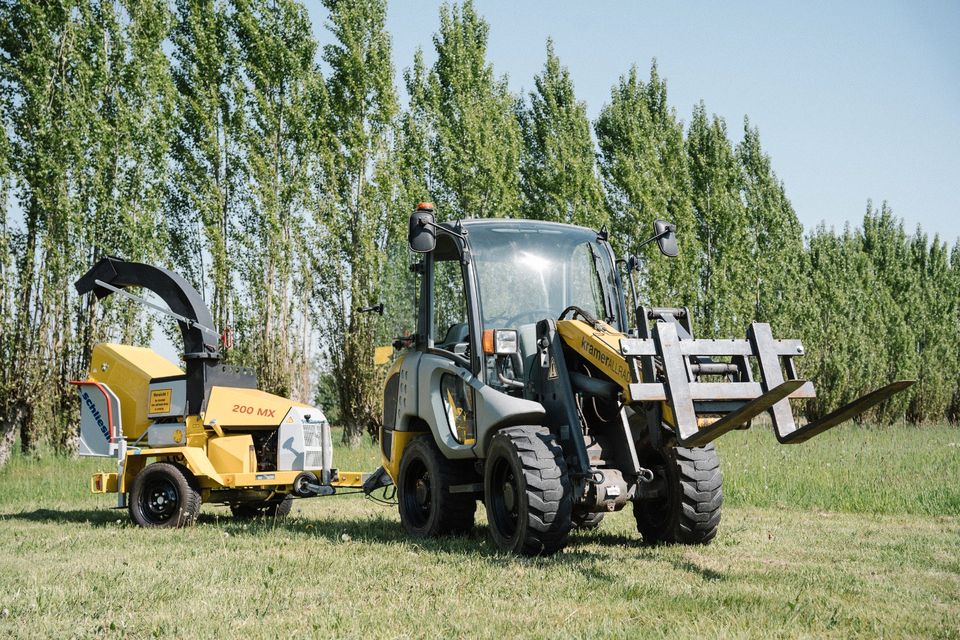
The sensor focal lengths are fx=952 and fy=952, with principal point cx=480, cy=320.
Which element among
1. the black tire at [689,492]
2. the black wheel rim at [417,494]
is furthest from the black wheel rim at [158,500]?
the black tire at [689,492]

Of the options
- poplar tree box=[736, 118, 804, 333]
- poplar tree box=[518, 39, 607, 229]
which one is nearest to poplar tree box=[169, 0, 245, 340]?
poplar tree box=[518, 39, 607, 229]

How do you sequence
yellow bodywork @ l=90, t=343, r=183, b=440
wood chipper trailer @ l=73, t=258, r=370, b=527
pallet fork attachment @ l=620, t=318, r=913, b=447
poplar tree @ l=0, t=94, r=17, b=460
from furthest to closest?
poplar tree @ l=0, t=94, r=17, b=460 → yellow bodywork @ l=90, t=343, r=183, b=440 → wood chipper trailer @ l=73, t=258, r=370, b=527 → pallet fork attachment @ l=620, t=318, r=913, b=447

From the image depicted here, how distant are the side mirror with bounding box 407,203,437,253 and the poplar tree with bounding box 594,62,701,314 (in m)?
18.0

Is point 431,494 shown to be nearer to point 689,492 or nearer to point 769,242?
point 689,492

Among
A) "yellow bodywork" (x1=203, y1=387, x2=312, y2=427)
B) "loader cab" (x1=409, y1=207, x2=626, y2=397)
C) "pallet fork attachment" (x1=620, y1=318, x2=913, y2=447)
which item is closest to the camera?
"pallet fork attachment" (x1=620, y1=318, x2=913, y2=447)

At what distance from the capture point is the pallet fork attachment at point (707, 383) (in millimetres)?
5762

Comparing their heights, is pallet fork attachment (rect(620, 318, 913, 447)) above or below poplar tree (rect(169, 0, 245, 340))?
below

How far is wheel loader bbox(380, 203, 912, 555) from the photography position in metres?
6.09

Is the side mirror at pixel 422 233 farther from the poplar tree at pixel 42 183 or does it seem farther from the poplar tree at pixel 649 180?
the poplar tree at pixel 649 180

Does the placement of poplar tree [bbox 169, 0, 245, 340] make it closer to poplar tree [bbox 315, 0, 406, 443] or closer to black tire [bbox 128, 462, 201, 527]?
poplar tree [bbox 315, 0, 406, 443]

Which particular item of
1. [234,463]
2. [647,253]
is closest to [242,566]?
[234,463]

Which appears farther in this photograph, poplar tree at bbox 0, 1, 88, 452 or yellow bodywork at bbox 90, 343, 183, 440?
poplar tree at bbox 0, 1, 88, 452

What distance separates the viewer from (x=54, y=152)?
16062 mm

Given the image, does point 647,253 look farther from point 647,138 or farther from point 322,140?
point 322,140
